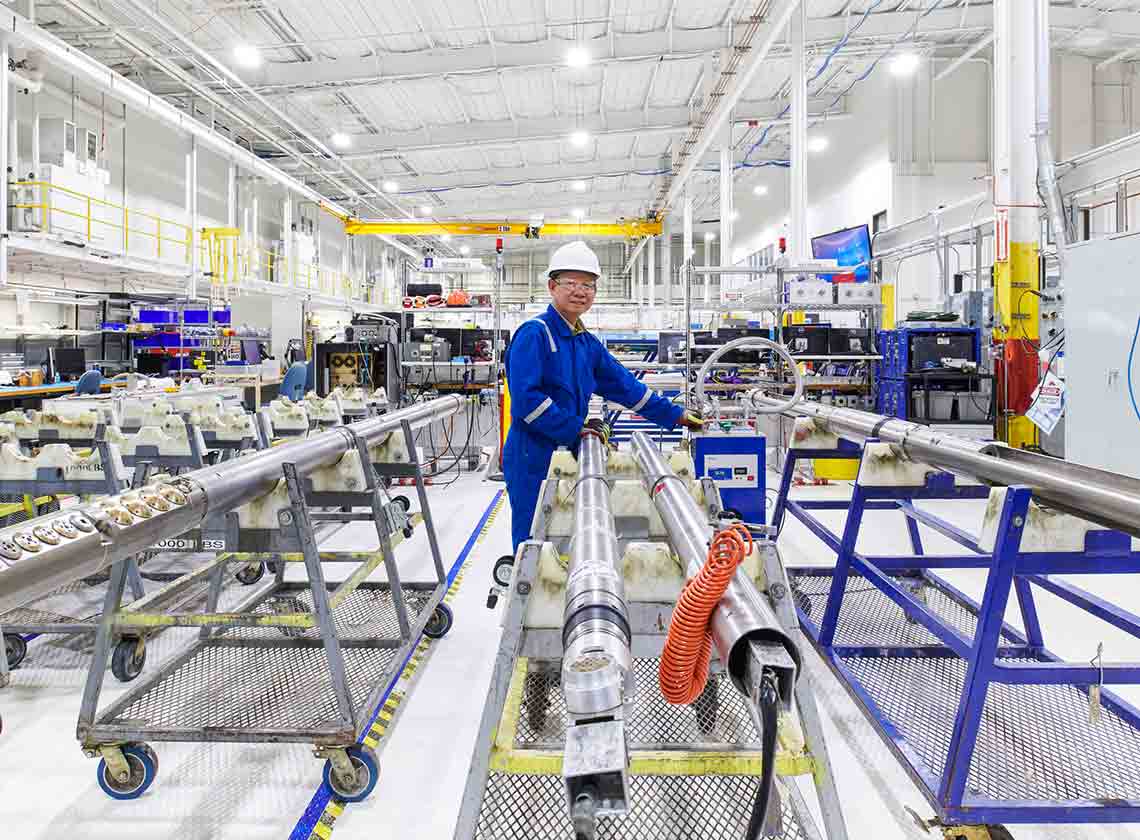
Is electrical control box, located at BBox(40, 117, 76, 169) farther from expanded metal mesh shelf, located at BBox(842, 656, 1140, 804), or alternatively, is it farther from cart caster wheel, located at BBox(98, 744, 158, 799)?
expanded metal mesh shelf, located at BBox(842, 656, 1140, 804)

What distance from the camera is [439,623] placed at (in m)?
3.24

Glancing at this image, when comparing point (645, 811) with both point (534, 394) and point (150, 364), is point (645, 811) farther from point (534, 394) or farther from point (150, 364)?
point (150, 364)

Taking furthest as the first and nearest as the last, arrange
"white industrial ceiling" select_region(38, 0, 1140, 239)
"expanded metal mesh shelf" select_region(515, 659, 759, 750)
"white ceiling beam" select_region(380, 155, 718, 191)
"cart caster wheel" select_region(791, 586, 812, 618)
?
"white ceiling beam" select_region(380, 155, 718, 191)
"white industrial ceiling" select_region(38, 0, 1140, 239)
"cart caster wheel" select_region(791, 586, 812, 618)
"expanded metal mesh shelf" select_region(515, 659, 759, 750)

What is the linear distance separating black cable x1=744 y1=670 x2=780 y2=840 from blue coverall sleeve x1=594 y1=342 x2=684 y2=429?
224 centimetres

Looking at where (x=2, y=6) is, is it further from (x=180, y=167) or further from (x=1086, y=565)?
(x=1086, y=565)

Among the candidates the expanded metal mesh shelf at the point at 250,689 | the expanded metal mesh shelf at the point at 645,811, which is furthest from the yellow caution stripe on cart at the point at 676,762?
the expanded metal mesh shelf at the point at 250,689

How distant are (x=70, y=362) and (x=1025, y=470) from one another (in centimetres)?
1146

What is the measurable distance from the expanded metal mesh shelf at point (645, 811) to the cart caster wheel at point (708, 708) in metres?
0.23

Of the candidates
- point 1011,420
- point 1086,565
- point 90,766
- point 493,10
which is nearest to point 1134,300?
point 1011,420

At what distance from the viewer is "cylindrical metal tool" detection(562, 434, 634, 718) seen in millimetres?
868

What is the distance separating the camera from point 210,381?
1048 cm

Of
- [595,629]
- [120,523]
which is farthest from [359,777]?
[595,629]

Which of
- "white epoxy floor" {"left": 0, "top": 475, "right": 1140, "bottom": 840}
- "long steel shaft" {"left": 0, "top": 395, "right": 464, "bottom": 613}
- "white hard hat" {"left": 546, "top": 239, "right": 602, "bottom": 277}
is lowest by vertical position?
"white epoxy floor" {"left": 0, "top": 475, "right": 1140, "bottom": 840}

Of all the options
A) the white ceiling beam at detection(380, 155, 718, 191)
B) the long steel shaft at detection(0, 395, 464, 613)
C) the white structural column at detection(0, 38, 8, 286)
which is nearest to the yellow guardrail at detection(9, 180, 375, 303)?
the white structural column at detection(0, 38, 8, 286)
